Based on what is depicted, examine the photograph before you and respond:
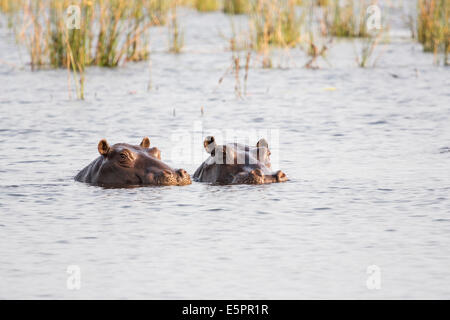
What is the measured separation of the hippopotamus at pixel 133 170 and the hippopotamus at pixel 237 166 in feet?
0.87

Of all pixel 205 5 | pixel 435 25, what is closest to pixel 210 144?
pixel 435 25

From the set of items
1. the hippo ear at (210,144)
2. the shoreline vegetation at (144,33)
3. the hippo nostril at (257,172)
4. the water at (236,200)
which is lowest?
the water at (236,200)

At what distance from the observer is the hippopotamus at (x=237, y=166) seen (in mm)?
8594

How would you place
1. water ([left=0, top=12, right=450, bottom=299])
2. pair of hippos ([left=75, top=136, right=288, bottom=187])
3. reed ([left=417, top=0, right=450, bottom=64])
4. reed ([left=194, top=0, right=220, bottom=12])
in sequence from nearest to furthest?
water ([left=0, top=12, right=450, bottom=299]) < pair of hippos ([left=75, top=136, right=288, bottom=187]) < reed ([left=417, top=0, right=450, bottom=64]) < reed ([left=194, top=0, right=220, bottom=12])

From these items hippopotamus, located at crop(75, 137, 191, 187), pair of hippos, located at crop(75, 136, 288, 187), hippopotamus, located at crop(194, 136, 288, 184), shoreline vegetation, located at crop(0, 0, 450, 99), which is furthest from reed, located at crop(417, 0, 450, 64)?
hippopotamus, located at crop(75, 137, 191, 187)

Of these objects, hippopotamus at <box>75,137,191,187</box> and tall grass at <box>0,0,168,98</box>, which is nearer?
hippopotamus at <box>75,137,191,187</box>

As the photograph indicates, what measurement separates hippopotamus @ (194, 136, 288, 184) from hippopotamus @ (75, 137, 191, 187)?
10.5 inches

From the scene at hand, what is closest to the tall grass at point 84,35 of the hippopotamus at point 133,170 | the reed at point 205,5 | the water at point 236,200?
the water at point 236,200

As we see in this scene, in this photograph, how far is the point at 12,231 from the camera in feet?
23.9

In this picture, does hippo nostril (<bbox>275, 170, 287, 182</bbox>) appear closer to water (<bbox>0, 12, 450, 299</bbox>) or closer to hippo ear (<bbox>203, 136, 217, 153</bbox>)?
water (<bbox>0, 12, 450, 299</bbox>)

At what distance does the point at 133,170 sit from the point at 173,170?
1.13 feet

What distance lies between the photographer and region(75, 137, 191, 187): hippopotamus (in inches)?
341

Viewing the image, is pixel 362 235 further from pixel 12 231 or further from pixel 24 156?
pixel 24 156

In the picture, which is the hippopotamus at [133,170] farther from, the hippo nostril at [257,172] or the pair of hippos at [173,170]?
the hippo nostril at [257,172]
